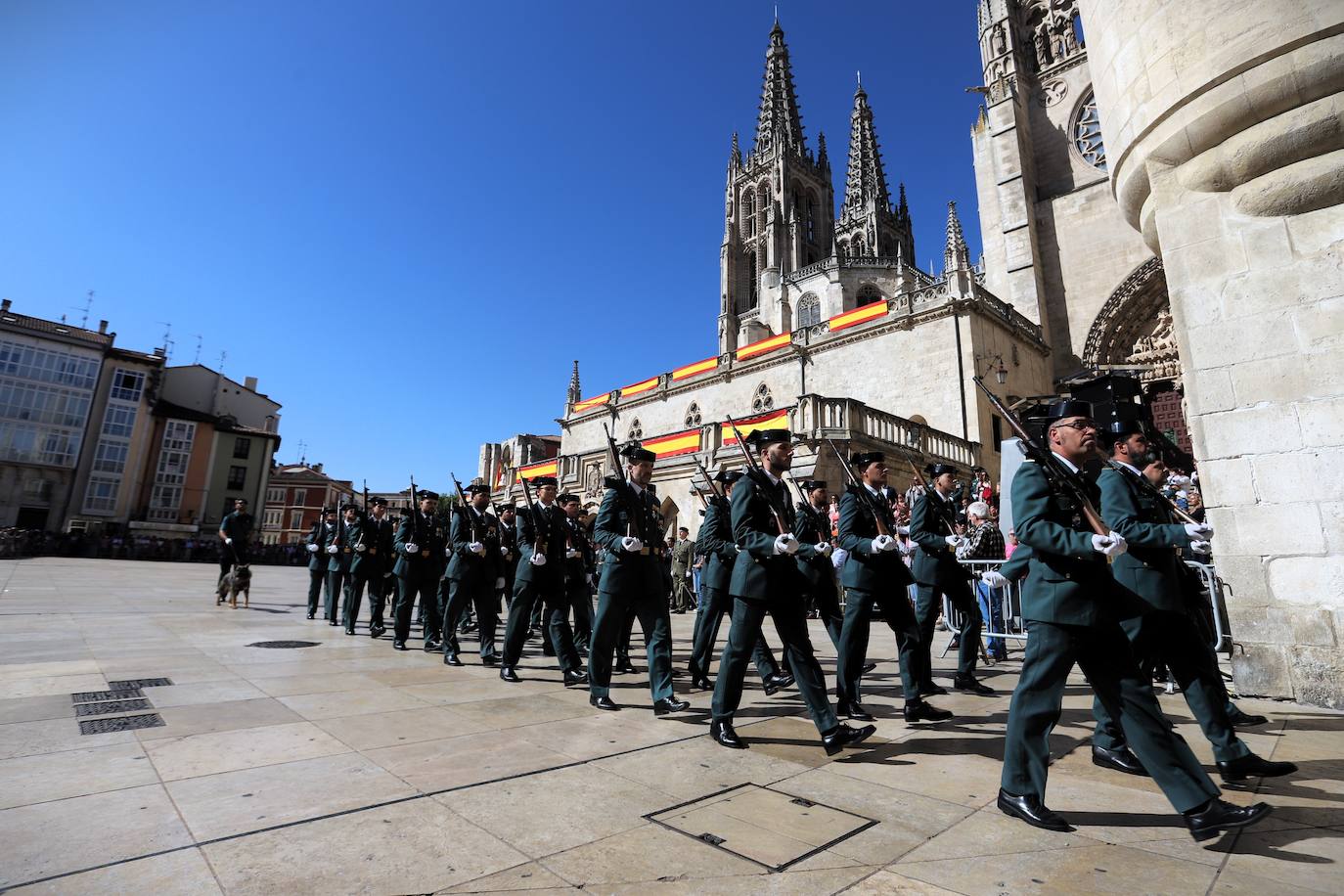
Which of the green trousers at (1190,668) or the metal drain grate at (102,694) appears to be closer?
the green trousers at (1190,668)

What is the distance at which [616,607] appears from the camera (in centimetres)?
520

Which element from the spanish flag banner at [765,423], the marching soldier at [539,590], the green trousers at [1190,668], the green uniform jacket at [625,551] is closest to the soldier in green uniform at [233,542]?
the marching soldier at [539,590]

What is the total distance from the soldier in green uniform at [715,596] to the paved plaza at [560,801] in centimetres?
60

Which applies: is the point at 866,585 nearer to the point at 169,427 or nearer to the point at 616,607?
the point at 616,607

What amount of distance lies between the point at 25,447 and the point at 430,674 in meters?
49.3

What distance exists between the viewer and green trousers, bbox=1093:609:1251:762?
3338 millimetres

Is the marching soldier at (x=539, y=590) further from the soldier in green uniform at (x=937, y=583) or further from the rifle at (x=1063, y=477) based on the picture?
the rifle at (x=1063, y=477)

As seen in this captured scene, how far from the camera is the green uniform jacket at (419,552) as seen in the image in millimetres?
8375

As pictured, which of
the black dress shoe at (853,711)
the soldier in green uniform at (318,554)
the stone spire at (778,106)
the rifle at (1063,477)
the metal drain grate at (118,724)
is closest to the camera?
the rifle at (1063,477)

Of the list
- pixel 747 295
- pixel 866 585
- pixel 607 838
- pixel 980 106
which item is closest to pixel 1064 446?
pixel 866 585

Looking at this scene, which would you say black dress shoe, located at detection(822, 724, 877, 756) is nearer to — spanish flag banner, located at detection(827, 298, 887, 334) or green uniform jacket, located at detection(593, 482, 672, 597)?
green uniform jacket, located at detection(593, 482, 672, 597)

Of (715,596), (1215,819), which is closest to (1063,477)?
(1215,819)

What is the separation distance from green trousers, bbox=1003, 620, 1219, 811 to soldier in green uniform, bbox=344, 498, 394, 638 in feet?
29.3

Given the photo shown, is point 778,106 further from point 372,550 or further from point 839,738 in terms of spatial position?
Result: point 839,738
